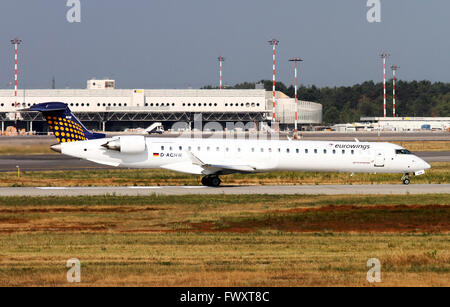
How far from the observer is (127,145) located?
125ft

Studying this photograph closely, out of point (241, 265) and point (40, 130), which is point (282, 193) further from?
point (40, 130)

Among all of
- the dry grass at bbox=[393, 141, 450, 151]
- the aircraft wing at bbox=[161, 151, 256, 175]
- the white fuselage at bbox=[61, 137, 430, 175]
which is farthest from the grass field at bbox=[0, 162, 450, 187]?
the dry grass at bbox=[393, 141, 450, 151]

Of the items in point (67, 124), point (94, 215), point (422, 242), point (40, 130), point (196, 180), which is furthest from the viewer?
point (40, 130)

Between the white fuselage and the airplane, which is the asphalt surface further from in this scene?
the white fuselage

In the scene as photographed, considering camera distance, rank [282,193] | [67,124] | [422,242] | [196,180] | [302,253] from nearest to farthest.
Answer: [302,253]
[422,242]
[282,193]
[67,124]
[196,180]

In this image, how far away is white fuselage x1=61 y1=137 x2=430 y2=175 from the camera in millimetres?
38562

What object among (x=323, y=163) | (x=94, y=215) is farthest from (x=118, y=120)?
(x=94, y=215)

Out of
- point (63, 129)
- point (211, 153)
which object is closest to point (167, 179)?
point (211, 153)

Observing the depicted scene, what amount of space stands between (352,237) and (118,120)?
112739mm

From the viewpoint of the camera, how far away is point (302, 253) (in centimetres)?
2002

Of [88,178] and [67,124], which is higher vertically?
[67,124]

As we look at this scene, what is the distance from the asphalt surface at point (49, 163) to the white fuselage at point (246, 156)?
55.0 feet

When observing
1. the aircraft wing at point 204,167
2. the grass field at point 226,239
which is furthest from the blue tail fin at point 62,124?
the grass field at point 226,239

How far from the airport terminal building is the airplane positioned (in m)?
89.6
